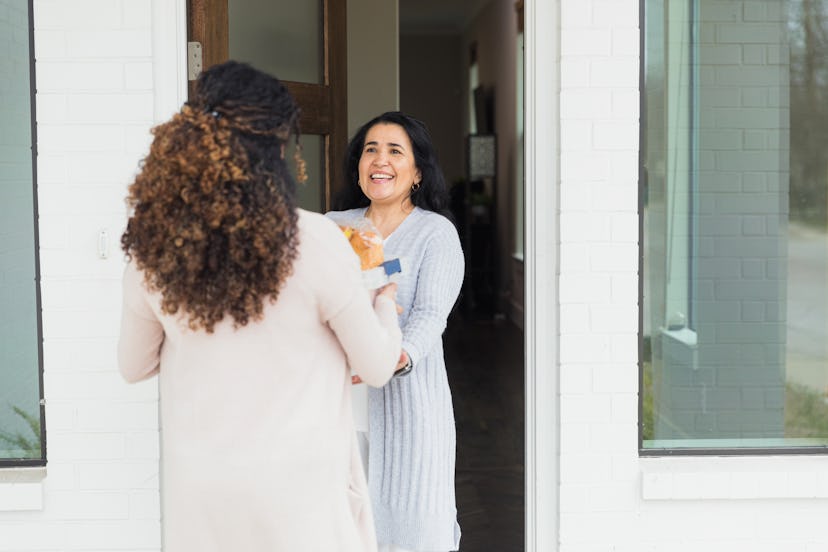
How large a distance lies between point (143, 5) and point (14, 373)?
3.68 ft

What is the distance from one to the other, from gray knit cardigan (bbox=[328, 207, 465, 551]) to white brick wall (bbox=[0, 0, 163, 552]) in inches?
33.2

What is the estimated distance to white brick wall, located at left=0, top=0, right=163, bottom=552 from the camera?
3.02m

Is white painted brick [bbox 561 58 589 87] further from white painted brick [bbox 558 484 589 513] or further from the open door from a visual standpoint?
white painted brick [bbox 558 484 589 513]

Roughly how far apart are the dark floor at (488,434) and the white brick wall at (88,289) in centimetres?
133

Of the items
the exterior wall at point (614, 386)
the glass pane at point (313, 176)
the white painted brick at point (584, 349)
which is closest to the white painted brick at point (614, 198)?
the exterior wall at point (614, 386)

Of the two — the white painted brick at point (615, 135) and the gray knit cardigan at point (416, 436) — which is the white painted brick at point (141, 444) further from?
the white painted brick at point (615, 135)

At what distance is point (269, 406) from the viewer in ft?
5.89

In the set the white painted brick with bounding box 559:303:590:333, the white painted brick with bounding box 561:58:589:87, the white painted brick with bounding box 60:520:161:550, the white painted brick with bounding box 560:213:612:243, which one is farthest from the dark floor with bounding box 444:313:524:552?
the white painted brick with bounding box 561:58:589:87

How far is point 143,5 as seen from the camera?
119 inches

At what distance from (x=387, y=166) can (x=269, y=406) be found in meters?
1.04

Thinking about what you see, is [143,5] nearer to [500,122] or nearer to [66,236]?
[66,236]

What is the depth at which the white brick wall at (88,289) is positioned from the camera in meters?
3.02

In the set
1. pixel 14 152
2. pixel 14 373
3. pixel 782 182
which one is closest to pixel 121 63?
pixel 14 152

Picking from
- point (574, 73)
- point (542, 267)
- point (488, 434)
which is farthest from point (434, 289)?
point (488, 434)
